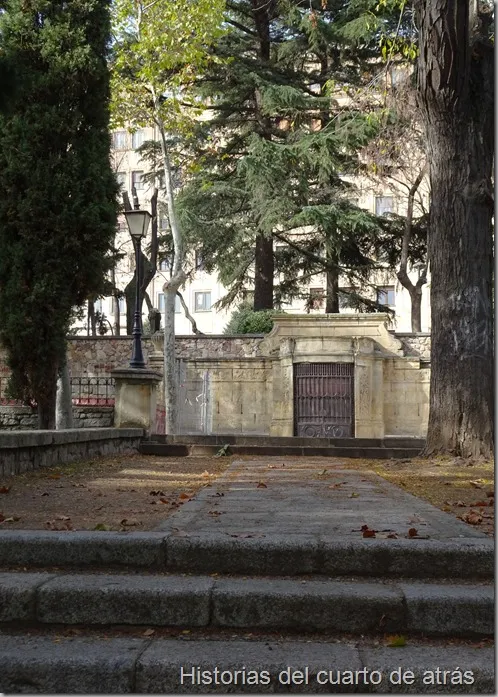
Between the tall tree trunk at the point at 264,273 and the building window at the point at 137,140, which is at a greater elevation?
the building window at the point at 137,140

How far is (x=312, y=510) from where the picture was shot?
234 inches

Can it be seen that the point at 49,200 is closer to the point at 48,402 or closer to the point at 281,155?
the point at 48,402

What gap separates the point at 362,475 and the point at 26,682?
652cm

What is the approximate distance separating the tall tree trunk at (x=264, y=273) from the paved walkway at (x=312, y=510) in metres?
17.2

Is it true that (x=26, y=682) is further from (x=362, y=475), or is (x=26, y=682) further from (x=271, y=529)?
(x=362, y=475)

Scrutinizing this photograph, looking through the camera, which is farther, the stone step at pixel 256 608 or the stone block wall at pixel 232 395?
the stone block wall at pixel 232 395

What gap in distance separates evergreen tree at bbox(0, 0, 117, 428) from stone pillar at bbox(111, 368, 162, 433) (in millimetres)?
1119

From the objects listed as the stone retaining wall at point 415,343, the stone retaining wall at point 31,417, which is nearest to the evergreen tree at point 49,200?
the stone retaining wall at point 31,417

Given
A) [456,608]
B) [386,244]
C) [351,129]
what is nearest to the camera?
[456,608]

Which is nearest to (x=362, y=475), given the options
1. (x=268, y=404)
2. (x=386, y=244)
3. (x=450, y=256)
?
(x=450, y=256)

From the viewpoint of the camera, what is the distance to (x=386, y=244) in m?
27.0

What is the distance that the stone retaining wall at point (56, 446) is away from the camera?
7.87m

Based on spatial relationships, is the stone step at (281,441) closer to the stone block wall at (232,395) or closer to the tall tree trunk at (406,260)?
the stone block wall at (232,395)

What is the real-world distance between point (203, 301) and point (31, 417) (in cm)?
3544
